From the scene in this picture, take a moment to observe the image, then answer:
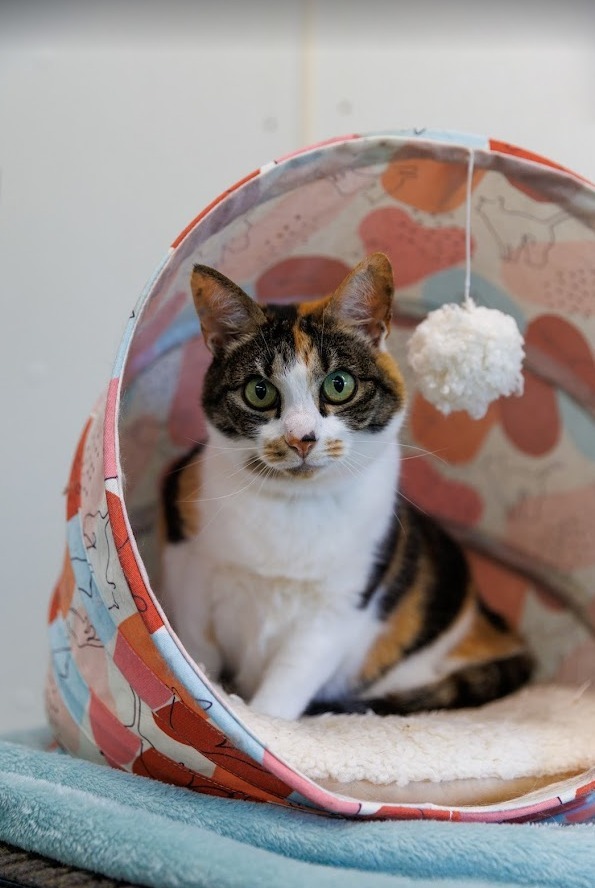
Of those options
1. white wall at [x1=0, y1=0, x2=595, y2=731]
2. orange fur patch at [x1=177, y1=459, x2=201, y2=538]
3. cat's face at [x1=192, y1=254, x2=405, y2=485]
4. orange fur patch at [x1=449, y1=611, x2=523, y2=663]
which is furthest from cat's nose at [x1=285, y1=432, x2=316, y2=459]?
white wall at [x1=0, y1=0, x2=595, y2=731]

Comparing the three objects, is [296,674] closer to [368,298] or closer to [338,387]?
[338,387]

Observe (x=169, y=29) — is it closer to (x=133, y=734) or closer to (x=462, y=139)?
(x=462, y=139)

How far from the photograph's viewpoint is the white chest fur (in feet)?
3.91

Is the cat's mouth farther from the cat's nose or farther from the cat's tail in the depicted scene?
the cat's tail

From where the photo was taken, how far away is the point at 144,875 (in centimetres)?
82

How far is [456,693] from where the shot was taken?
138 centimetres

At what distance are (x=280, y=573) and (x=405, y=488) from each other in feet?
1.64

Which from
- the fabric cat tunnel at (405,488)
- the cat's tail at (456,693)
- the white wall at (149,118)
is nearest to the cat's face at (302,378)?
the fabric cat tunnel at (405,488)

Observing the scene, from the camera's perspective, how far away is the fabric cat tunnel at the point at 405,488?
92 cm

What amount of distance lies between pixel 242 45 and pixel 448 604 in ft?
4.18

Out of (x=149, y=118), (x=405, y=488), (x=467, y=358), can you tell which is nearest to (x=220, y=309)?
(x=467, y=358)

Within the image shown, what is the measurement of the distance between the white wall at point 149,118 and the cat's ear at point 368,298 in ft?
2.74

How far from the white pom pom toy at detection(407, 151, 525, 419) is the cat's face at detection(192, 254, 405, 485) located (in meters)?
0.07

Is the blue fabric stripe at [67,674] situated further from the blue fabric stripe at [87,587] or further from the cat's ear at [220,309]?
the cat's ear at [220,309]
